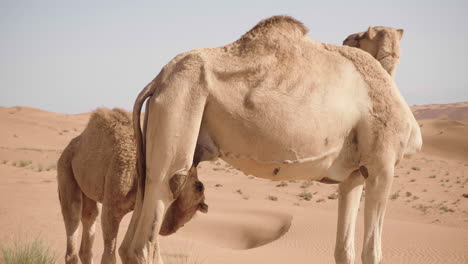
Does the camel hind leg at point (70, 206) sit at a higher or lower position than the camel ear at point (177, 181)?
lower

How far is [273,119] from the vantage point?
354 centimetres

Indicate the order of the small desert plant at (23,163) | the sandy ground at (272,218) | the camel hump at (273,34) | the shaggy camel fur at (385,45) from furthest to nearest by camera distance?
the small desert plant at (23,163) < the sandy ground at (272,218) < the shaggy camel fur at (385,45) < the camel hump at (273,34)

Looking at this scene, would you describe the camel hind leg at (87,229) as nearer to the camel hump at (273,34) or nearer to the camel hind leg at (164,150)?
the camel hind leg at (164,150)

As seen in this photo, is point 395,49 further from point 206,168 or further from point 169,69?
point 206,168

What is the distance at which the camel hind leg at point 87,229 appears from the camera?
606 cm

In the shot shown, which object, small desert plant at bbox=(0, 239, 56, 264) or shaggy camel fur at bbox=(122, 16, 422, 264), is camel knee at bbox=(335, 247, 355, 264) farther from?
small desert plant at bbox=(0, 239, 56, 264)

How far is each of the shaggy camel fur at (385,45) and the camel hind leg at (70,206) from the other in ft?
12.8

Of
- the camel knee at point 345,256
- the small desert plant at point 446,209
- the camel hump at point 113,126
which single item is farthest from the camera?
the small desert plant at point 446,209

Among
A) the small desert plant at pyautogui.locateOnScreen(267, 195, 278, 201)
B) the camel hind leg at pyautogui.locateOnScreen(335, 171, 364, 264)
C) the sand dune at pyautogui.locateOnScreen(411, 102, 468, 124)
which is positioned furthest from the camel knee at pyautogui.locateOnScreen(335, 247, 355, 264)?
the sand dune at pyautogui.locateOnScreen(411, 102, 468, 124)

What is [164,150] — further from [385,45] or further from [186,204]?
[385,45]

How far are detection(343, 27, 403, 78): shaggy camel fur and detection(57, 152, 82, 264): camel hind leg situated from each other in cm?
390

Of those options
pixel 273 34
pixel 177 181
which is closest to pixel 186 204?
pixel 177 181

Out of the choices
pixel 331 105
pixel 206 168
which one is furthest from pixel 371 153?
pixel 206 168

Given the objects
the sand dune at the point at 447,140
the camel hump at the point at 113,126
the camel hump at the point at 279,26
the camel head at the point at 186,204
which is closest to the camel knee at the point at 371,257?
the camel head at the point at 186,204
